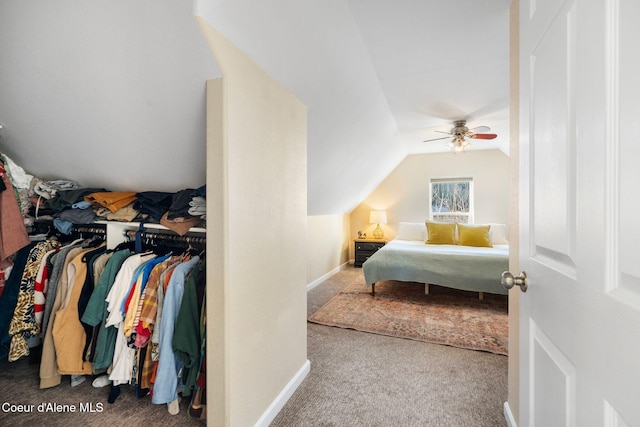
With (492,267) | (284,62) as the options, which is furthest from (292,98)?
(492,267)

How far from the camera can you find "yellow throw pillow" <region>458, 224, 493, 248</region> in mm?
4035

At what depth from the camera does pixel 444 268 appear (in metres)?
3.22

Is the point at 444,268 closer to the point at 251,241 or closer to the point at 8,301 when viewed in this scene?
the point at 251,241

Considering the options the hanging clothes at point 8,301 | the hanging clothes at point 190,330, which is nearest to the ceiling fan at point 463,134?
the hanging clothes at point 190,330

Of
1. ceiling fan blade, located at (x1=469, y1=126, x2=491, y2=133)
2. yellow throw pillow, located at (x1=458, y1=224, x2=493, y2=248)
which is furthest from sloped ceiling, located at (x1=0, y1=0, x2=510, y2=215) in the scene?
yellow throw pillow, located at (x1=458, y1=224, x2=493, y2=248)

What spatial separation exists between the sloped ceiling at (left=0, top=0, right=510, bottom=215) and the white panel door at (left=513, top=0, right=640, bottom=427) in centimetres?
105

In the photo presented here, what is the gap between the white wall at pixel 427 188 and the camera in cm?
485

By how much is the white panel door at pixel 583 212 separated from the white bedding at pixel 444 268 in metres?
2.44

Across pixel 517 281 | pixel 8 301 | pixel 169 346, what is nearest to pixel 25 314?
pixel 8 301

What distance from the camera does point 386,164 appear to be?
472 cm

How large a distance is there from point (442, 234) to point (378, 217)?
1.33m

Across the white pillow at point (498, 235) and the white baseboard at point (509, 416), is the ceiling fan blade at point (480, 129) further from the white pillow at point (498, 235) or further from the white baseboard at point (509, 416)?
the white baseboard at point (509, 416)

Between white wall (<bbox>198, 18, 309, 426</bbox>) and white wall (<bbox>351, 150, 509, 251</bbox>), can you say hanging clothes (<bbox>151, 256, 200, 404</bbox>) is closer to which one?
white wall (<bbox>198, 18, 309, 426</bbox>)

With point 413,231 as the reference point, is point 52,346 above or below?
below
